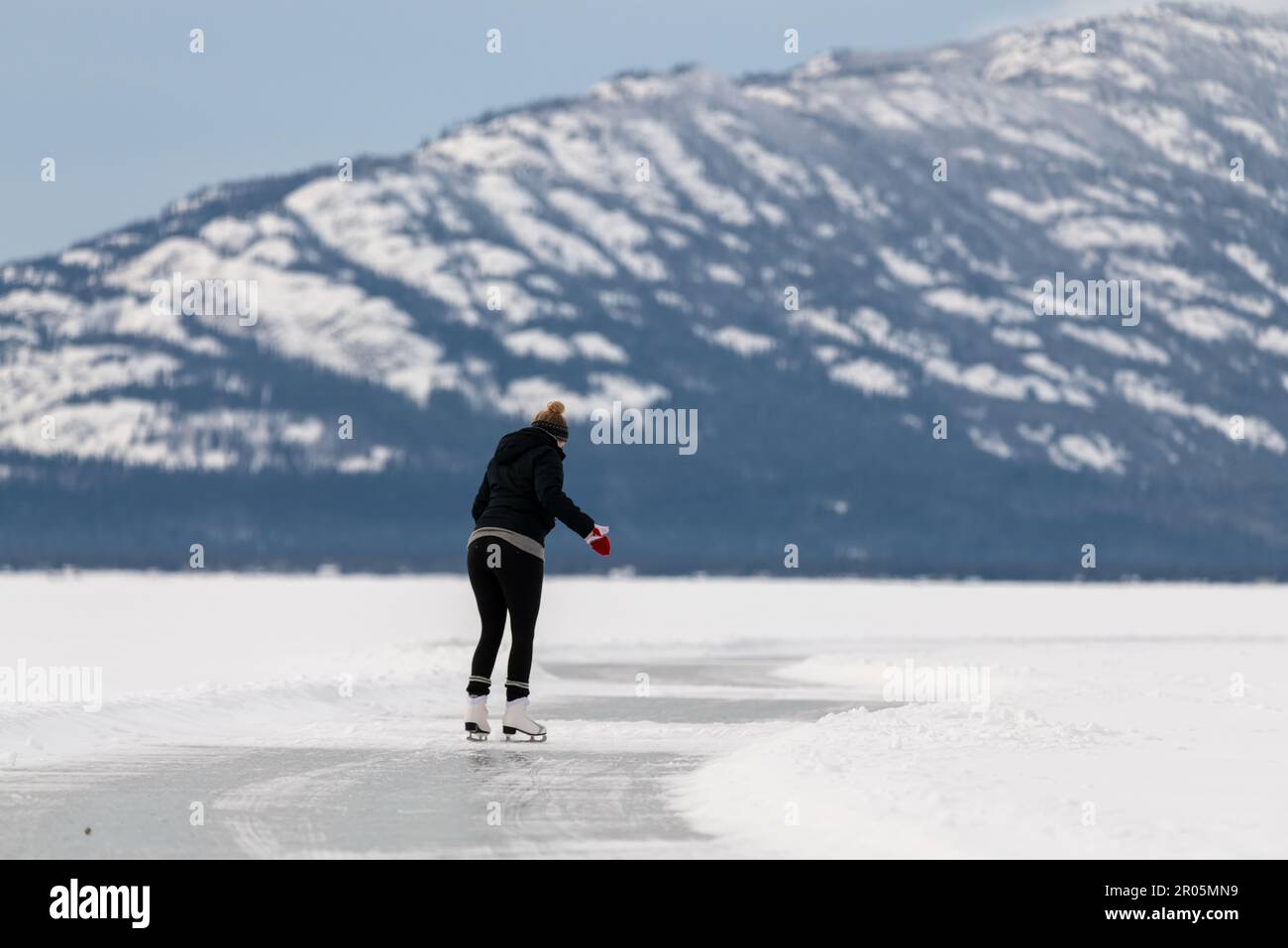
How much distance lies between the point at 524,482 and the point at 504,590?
76 cm

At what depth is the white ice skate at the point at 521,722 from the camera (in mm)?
15086

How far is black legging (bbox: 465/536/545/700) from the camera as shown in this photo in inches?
564

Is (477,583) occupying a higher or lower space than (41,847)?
higher

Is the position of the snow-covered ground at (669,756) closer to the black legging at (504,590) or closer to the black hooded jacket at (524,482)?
the black legging at (504,590)

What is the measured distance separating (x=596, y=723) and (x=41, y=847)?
8.12 m

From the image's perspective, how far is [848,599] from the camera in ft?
231

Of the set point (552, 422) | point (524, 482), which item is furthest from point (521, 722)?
point (552, 422)

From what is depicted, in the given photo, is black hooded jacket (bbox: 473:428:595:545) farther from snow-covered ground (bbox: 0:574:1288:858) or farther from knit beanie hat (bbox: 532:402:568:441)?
snow-covered ground (bbox: 0:574:1288:858)
